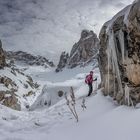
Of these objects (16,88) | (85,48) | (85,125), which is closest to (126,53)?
(85,125)

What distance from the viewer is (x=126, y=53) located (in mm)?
13242

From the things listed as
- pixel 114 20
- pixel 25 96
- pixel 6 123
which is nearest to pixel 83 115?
pixel 6 123

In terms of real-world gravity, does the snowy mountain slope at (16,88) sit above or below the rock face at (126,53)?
above

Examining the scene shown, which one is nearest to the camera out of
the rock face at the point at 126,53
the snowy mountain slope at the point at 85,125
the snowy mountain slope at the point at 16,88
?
the snowy mountain slope at the point at 85,125

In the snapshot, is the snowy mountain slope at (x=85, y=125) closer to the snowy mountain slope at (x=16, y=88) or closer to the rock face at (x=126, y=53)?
the rock face at (x=126, y=53)

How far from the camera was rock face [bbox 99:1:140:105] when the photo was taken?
41.3ft

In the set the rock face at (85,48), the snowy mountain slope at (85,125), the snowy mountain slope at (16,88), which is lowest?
the snowy mountain slope at (85,125)

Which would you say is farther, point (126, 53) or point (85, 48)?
point (85, 48)

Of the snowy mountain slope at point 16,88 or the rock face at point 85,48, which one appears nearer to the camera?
the snowy mountain slope at point 16,88

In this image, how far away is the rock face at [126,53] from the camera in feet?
41.3

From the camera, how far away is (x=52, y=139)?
38.6 feet

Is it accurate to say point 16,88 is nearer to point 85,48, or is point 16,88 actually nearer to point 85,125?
point 85,48

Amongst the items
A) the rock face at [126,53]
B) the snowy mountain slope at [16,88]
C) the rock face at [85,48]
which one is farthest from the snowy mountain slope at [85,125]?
the rock face at [85,48]

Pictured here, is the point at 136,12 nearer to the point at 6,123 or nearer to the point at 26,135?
the point at 26,135
